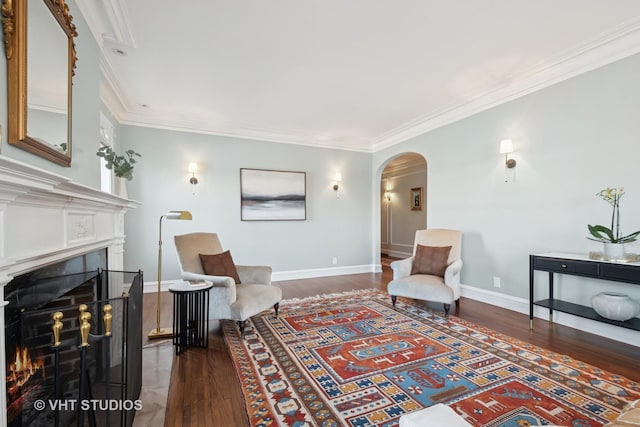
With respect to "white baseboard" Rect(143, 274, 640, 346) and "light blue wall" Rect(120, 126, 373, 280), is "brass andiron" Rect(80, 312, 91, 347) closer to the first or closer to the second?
"white baseboard" Rect(143, 274, 640, 346)

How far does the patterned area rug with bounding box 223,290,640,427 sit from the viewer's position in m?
1.62

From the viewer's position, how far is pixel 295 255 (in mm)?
5184

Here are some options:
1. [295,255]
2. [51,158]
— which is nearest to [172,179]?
[295,255]

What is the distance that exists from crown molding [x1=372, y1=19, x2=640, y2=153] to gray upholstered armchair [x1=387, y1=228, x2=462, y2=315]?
1665 mm

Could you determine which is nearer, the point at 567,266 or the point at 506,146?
the point at 567,266

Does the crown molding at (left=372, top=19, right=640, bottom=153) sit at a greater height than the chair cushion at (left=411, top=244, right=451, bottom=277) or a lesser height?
greater

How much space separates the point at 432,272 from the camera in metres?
3.58

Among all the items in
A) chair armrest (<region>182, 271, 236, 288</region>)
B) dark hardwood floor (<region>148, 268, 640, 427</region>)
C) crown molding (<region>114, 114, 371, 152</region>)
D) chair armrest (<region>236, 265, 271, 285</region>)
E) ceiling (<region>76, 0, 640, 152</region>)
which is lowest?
dark hardwood floor (<region>148, 268, 640, 427</region>)

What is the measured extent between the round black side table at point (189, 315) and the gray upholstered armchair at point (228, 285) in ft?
0.37

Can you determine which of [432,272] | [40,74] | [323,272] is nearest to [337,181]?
[323,272]

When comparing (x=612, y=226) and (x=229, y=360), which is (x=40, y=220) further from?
(x=612, y=226)

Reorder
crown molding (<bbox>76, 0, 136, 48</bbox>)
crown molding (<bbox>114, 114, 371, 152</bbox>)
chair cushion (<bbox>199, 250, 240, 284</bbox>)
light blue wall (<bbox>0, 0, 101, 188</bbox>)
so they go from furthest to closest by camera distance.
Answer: crown molding (<bbox>114, 114, 371, 152</bbox>) < chair cushion (<bbox>199, 250, 240, 284</bbox>) < crown molding (<bbox>76, 0, 136, 48</bbox>) < light blue wall (<bbox>0, 0, 101, 188</bbox>)

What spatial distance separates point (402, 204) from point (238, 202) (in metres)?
4.94

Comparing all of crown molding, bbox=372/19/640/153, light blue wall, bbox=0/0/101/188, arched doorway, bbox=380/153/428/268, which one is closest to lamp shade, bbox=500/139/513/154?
crown molding, bbox=372/19/640/153
